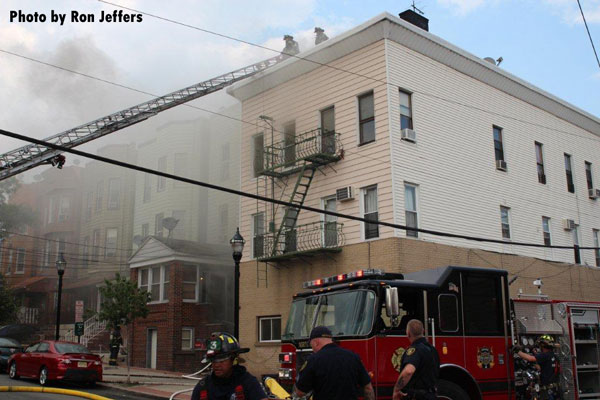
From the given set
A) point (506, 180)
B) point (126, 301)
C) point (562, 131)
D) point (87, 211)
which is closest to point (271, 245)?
point (126, 301)

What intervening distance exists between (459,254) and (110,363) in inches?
592

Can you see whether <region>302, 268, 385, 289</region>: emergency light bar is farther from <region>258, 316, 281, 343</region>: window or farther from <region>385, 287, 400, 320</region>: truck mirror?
<region>258, 316, 281, 343</region>: window

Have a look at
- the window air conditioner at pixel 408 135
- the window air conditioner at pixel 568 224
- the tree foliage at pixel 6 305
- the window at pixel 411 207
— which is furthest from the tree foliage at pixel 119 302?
the window air conditioner at pixel 568 224

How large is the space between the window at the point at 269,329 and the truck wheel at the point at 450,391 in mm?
11774

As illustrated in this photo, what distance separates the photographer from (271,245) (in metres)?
20.7

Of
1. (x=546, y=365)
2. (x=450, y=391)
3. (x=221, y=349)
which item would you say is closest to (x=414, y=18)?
(x=546, y=365)

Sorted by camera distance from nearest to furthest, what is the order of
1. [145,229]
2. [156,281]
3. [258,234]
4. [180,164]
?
[258,234] → [156,281] → [180,164] → [145,229]

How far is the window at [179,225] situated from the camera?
32.6 metres

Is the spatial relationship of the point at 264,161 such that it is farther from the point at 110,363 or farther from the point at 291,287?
the point at 110,363

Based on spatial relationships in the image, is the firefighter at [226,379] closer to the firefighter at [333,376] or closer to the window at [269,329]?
the firefighter at [333,376]

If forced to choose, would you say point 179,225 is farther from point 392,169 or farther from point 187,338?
point 392,169

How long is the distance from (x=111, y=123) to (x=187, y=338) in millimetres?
9227

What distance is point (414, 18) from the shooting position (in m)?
21.7

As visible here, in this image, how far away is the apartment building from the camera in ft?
60.6
